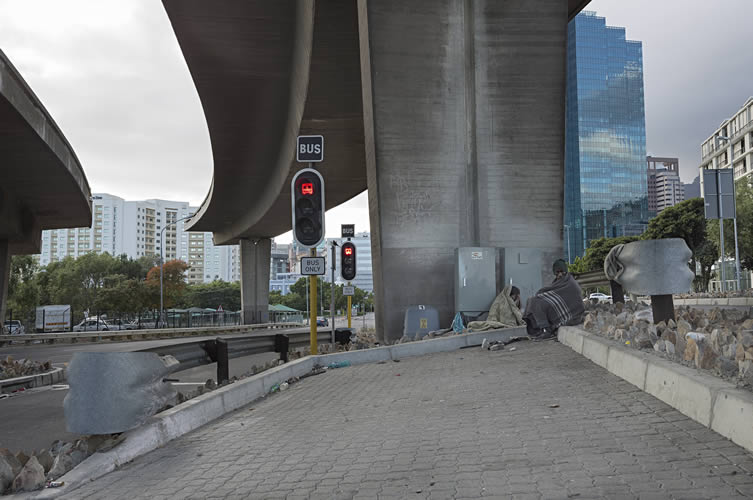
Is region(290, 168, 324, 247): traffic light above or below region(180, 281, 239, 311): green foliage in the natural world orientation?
above

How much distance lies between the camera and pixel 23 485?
373 cm

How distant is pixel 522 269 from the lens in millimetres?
13570

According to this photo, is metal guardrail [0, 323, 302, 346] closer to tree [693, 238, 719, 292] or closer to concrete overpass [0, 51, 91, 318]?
concrete overpass [0, 51, 91, 318]

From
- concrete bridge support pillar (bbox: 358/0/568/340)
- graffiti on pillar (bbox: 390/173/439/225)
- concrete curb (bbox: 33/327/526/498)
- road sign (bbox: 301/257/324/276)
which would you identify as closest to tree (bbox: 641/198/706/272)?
concrete bridge support pillar (bbox: 358/0/568/340)

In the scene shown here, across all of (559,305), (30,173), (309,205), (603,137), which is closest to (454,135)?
(559,305)

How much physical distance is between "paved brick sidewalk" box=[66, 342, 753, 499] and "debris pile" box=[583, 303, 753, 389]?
41 cm

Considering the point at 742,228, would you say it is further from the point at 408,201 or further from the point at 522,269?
the point at 408,201

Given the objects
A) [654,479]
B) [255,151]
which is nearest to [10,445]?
[654,479]

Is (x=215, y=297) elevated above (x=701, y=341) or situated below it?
below

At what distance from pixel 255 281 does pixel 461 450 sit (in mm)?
54857

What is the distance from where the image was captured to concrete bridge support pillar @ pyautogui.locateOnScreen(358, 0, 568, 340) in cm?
1360

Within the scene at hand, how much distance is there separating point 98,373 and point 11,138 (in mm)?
17111

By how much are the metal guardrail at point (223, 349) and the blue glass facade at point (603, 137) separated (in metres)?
119

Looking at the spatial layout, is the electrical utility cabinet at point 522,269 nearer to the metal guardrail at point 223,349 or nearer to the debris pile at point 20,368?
the metal guardrail at point 223,349
